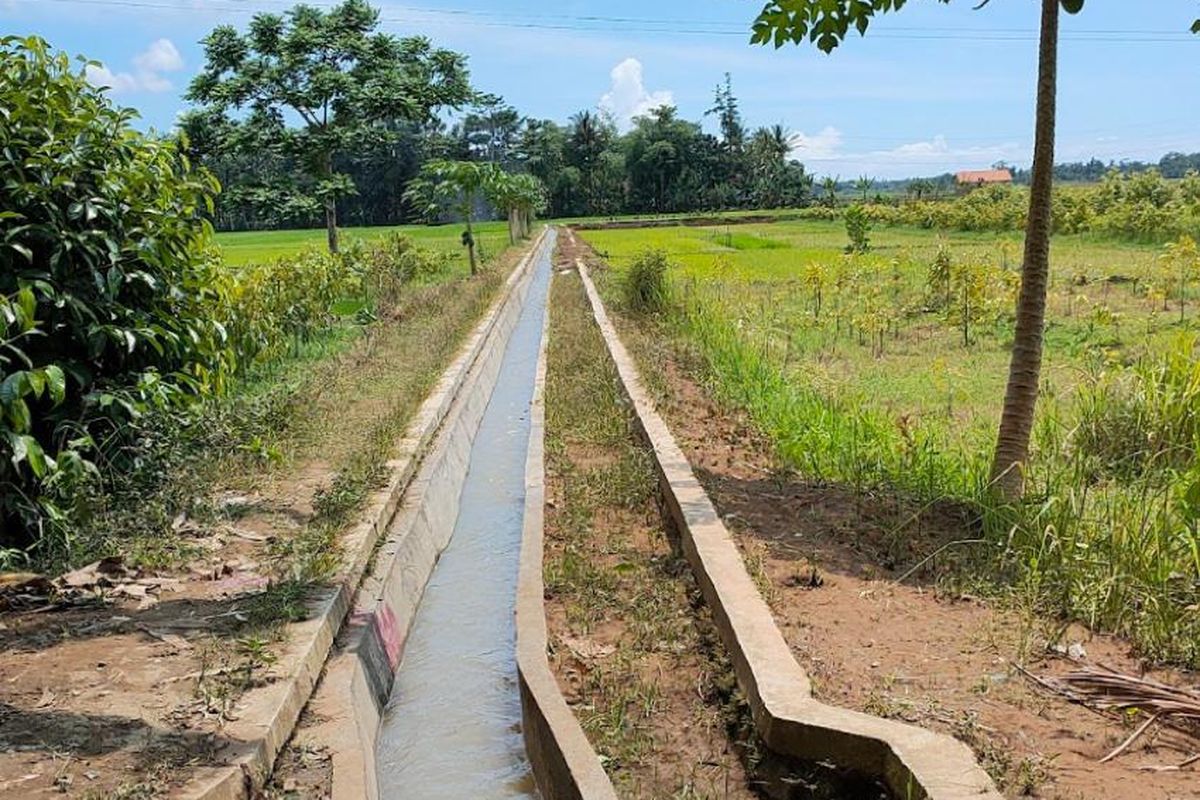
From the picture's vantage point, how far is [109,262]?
17.9ft

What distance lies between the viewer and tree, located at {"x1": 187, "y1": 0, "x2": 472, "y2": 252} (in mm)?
18781

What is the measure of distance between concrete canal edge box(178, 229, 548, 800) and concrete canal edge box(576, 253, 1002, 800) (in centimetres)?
142

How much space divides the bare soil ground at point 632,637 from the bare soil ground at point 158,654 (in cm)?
112

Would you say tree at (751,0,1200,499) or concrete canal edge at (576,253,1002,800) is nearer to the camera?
concrete canal edge at (576,253,1002,800)

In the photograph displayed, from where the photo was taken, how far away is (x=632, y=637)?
458 cm

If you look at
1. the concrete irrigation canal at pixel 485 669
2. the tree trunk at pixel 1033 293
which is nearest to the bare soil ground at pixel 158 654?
the concrete irrigation canal at pixel 485 669

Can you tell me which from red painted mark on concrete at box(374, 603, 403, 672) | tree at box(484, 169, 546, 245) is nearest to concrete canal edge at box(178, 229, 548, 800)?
red painted mark on concrete at box(374, 603, 403, 672)

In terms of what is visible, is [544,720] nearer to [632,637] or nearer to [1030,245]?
[632,637]

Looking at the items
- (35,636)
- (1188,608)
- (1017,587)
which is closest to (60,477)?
(35,636)

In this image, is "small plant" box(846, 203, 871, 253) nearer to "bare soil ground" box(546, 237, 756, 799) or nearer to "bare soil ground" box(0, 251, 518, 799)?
"bare soil ground" box(546, 237, 756, 799)

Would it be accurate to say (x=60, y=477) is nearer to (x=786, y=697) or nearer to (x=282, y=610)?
(x=282, y=610)

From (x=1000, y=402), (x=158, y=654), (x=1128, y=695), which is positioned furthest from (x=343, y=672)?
(x=1000, y=402)

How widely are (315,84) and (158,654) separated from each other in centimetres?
1664

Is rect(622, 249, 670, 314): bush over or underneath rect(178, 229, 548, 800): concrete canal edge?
over
